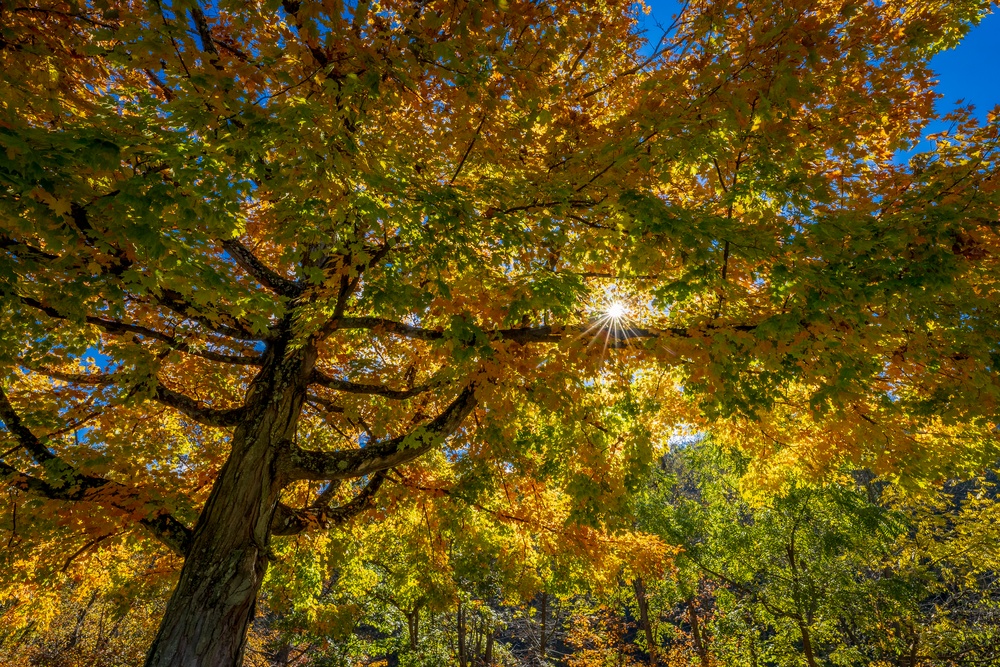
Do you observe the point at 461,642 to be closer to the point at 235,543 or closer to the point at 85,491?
the point at 235,543

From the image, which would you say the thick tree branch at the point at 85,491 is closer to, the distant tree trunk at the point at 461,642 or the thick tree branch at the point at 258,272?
the thick tree branch at the point at 258,272

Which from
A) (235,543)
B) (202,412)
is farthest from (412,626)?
(202,412)

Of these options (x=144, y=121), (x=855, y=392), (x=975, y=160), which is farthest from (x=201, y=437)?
(x=975, y=160)

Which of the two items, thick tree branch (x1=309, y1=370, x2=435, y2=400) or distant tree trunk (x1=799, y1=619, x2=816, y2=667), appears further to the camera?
distant tree trunk (x1=799, y1=619, x2=816, y2=667)

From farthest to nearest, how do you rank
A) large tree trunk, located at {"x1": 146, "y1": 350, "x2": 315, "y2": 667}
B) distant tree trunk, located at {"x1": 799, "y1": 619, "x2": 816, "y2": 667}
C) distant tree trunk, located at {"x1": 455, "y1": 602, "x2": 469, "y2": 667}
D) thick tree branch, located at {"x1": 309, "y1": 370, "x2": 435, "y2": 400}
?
1. distant tree trunk, located at {"x1": 455, "y1": 602, "x2": 469, "y2": 667}
2. distant tree trunk, located at {"x1": 799, "y1": 619, "x2": 816, "y2": 667}
3. thick tree branch, located at {"x1": 309, "y1": 370, "x2": 435, "y2": 400}
4. large tree trunk, located at {"x1": 146, "y1": 350, "x2": 315, "y2": 667}

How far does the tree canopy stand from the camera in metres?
3.29

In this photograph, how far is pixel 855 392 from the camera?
15.5 feet

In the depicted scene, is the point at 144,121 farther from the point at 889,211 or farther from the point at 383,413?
the point at 889,211

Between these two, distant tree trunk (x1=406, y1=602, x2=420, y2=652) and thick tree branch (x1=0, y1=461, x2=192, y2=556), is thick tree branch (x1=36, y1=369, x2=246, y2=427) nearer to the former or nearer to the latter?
thick tree branch (x1=0, y1=461, x2=192, y2=556)

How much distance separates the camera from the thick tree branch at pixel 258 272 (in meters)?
6.32

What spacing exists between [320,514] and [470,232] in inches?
175

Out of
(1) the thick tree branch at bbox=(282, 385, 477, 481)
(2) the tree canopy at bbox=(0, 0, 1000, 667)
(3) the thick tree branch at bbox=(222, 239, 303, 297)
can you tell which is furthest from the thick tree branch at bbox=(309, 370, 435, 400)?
(3) the thick tree branch at bbox=(222, 239, 303, 297)

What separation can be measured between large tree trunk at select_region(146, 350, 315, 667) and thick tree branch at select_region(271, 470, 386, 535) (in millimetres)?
556

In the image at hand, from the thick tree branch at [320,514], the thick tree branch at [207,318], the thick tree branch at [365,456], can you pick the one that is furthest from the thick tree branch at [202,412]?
the thick tree branch at [320,514]
